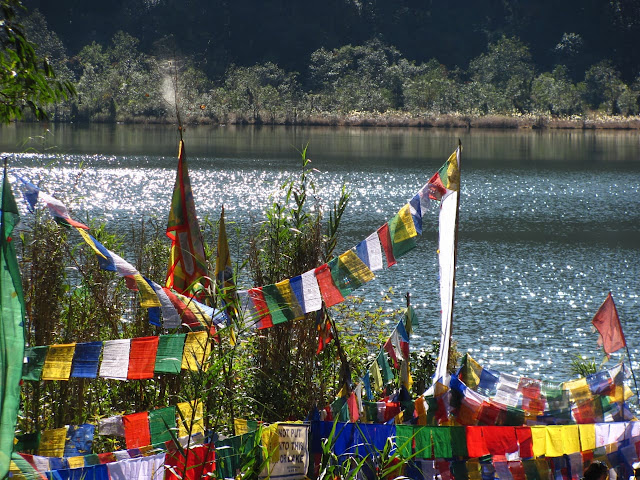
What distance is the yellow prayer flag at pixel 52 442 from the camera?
5.60m

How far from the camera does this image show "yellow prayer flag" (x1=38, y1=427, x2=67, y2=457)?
5.60 m

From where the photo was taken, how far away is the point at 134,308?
8250 millimetres

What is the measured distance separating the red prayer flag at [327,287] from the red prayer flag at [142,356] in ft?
4.87

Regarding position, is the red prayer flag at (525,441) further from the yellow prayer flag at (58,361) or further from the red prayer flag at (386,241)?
the yellow prayer flag at (58,361)

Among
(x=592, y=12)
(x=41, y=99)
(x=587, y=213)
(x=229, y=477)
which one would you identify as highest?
(x=592, y=12)

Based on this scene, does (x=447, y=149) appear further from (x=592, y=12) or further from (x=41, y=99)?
(x=592, y=12)

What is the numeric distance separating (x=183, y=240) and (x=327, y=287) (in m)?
1.57

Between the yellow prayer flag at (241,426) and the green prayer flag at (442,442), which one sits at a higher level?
the yellow prayer flag at (241,426)

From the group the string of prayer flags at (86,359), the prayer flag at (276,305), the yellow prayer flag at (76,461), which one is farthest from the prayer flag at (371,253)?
the yellow prayer flag at (76,461)

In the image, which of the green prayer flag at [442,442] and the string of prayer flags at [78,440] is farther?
the string of prayer flags at [78,440]

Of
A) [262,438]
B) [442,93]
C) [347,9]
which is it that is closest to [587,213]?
[262,438]

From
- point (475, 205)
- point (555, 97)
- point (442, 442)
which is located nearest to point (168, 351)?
point (442, 442)

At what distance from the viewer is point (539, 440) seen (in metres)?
5.68

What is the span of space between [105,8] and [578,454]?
134142mm
